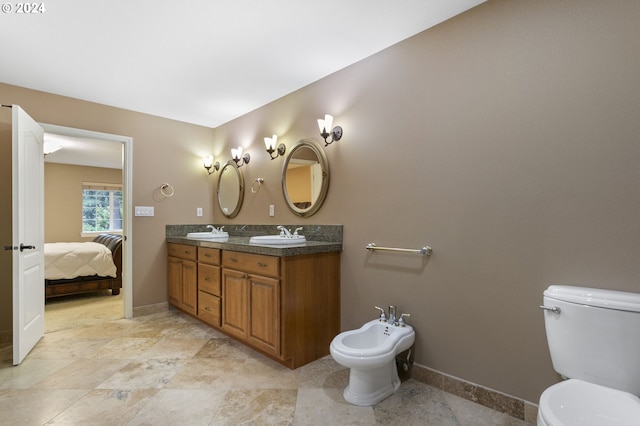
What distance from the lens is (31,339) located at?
266 cm

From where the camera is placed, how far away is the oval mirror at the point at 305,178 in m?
2.78

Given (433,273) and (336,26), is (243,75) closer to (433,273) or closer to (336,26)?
(336,26)

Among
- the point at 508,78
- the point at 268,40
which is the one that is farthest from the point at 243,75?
the point at 508,78

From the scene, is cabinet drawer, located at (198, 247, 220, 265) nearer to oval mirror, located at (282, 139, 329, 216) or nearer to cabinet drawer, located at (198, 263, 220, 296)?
cabinet drawer, located at (198, 263, 220, 296)

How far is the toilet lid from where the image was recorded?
110cm

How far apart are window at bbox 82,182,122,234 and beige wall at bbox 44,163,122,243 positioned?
0.42 feet

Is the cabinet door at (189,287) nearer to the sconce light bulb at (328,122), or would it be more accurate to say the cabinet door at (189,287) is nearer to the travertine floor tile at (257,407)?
the travertine floor tile at (257,407)

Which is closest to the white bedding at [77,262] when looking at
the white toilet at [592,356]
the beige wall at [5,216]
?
the beige wall at [5,216]

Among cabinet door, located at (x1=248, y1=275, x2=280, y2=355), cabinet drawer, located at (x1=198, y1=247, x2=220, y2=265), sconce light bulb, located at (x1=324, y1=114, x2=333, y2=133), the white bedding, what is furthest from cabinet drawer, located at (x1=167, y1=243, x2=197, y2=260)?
sconce light bulb, located at (x1=324, y1=114, x2=333, y2=133)

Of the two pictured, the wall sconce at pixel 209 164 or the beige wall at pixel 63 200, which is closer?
the wall sconce at pixel 209 164

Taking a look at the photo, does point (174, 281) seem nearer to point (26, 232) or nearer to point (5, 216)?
point (26, 232)

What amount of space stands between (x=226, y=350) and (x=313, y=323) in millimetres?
808

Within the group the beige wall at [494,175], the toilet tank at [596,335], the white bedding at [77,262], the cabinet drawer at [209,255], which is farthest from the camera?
the white bedding at [77,262]

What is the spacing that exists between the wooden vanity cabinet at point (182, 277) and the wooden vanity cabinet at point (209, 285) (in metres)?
0.12
